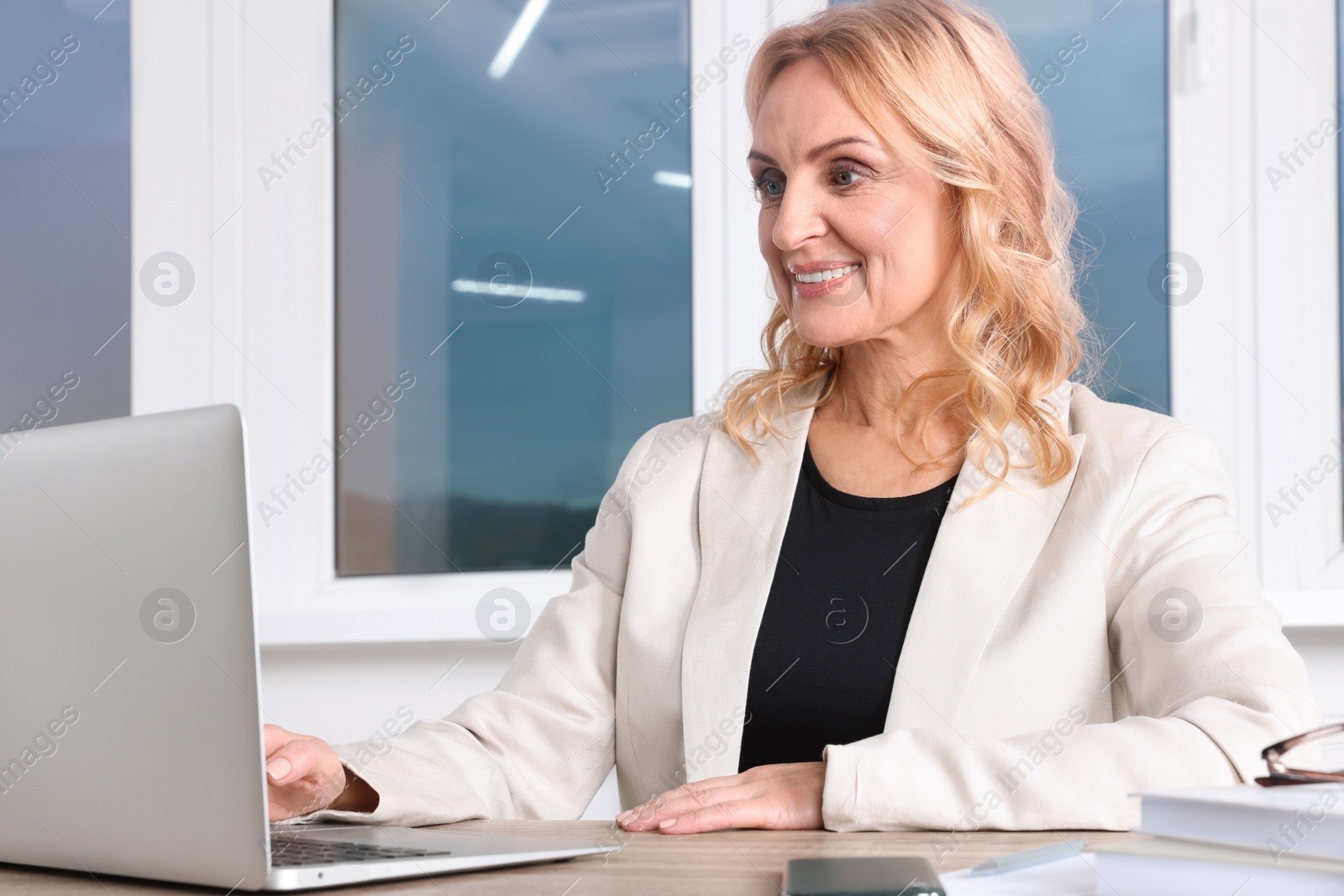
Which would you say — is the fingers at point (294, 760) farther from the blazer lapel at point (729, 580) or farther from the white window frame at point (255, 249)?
the white window frame at point (255, 249)

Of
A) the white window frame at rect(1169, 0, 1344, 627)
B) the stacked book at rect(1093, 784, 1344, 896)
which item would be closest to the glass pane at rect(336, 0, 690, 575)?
the white window frame at rect(1169, 0, 1344, 627)

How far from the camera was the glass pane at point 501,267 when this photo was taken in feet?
7.86

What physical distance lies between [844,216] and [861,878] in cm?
102

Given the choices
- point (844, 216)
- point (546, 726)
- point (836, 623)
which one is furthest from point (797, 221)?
point (546, 726)

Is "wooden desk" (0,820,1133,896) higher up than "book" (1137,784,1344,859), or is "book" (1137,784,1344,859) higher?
"book" (1137,784,1344,859)

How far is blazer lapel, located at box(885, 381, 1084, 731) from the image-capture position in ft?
4.03

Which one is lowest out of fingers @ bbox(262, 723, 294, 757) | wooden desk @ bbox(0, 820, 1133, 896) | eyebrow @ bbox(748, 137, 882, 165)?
wooden desk @ bbox(0, 820, 1133, 896)

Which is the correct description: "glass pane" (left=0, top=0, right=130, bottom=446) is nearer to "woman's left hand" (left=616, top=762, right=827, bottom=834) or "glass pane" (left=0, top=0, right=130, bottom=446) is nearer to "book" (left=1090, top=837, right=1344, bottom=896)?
"woman's left hand" (left=616, top=762, right=827, bottom=834)

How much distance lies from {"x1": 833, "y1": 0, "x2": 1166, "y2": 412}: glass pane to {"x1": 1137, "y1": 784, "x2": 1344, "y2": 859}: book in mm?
1679

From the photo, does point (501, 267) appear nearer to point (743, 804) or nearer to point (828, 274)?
point (828, 274)

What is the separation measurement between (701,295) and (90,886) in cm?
177

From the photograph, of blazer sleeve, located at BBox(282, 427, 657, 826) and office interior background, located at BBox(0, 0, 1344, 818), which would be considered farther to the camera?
office interior background, located at BBox(0, 0, 1344, 818)


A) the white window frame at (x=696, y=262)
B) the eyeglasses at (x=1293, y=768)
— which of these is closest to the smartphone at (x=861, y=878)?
the eyeglasses at (x=1293, y=768)

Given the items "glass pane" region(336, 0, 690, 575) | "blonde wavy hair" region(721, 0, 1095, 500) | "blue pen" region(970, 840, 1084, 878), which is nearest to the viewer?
"blue pen" region(970, 840, 1084, 878)
